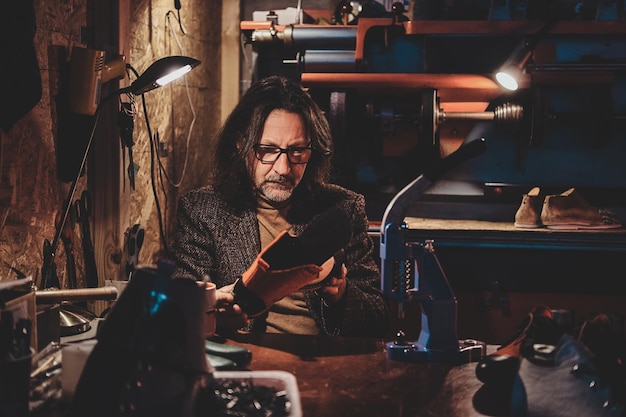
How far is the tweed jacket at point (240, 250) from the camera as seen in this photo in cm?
234

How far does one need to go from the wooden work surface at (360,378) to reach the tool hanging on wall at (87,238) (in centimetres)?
90

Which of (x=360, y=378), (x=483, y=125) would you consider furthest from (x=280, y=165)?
(x=483, y=125)

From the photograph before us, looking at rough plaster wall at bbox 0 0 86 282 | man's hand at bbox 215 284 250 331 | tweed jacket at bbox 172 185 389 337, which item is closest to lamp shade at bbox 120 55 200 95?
rough plaster wall at bbox 0 0 86 282

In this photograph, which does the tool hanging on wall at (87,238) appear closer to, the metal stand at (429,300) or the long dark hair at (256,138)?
the long dark hair at (256,138)

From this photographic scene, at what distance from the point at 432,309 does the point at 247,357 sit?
44 centimetres

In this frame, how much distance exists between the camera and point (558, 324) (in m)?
1.37

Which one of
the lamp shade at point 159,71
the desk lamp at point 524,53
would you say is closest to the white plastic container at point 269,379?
the lamp shade at point 159,71

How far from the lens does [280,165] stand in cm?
244

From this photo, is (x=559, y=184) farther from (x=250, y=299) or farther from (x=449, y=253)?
(x=250, y=299)

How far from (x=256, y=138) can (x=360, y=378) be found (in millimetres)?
1212

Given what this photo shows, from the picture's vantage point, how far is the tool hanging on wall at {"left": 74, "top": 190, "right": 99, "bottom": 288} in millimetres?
2453

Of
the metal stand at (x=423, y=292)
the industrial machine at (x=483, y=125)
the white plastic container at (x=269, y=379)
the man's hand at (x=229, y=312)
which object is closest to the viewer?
the white plastic container at (x=269, y=379)

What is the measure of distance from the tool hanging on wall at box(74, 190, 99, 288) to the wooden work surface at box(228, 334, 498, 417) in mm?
904

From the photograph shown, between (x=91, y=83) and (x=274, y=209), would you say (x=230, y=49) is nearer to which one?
(x=274, y=209)
